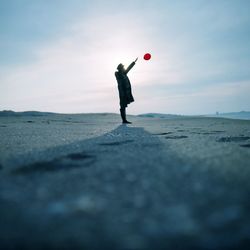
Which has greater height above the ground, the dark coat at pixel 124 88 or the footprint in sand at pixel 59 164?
the dark coat at pixel 124 88

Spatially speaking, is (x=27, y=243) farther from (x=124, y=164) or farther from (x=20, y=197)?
(x=124, y=164)

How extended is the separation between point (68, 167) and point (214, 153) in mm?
851

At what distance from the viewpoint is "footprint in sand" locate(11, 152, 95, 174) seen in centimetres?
112

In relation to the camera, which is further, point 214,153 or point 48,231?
point 214,153

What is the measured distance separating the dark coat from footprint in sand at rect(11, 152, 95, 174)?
458 centimetres

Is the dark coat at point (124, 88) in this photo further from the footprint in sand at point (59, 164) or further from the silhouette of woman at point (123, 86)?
the footprint in sand at point (59, 164)

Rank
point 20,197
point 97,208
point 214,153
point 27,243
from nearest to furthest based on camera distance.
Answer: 1. point 27,243
2. point 97,208
3. point 20,197
4. point 214,153

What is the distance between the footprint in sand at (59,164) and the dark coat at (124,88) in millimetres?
4578

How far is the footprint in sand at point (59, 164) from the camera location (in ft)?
3.67

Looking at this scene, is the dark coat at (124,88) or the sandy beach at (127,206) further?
the dark coat at (124,88)

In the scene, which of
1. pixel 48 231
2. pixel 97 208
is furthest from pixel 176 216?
pixel 48 231

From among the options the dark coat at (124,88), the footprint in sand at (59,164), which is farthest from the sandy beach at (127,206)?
the dark coat at (124,88)

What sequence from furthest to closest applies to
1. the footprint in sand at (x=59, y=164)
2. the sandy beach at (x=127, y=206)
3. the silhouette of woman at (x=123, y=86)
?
1. the silhouette of woman at (x=123, y=86)
2. the footprint in sand at (x=59, y=164)
3. the sandy beach at (x=127, y=206)

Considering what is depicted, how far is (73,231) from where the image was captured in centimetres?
58
